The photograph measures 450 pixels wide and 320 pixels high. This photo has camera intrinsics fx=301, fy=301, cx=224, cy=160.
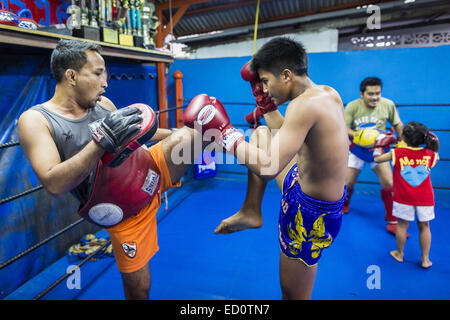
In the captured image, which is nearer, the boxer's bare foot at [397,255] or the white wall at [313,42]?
the boxer's bare foot at [397,255]

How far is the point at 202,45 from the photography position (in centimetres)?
620

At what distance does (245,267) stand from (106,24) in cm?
206

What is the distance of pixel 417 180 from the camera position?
1.98 metres

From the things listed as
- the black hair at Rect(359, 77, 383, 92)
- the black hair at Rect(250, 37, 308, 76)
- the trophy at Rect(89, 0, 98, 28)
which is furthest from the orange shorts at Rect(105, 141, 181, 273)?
the black hair at Rect(359, 77, 383, 92)

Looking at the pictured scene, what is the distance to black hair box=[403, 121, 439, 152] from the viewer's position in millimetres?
1961

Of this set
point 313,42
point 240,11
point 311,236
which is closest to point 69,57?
point 311,236

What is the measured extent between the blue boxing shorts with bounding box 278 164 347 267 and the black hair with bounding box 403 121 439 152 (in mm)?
1051

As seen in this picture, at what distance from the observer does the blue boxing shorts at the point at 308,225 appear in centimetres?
123

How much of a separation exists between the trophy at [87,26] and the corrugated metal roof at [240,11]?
8.44 feet

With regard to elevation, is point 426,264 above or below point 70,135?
below

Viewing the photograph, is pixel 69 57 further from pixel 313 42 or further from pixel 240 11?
pixel 313 42

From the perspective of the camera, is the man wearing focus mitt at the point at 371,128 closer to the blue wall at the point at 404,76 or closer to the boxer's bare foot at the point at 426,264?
the boxer's bare foot at the point at 426,264

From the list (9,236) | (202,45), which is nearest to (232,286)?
(9,236)

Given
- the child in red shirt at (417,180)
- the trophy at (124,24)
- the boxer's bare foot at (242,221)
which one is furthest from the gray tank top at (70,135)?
the child in red shirt at (417,180)
